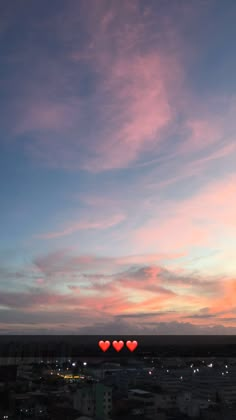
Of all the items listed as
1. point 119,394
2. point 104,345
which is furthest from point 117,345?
point 119,394

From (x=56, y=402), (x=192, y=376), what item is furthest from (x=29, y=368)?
(x=192, y=376)

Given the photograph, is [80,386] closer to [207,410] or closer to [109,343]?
[109,343]

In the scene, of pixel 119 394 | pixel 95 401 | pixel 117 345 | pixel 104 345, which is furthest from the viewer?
pixel 119 394

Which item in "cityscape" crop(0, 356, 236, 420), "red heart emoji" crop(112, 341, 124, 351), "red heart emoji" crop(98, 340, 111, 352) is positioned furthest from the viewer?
"red heart emoji" crop(98, 340, 111, 352)

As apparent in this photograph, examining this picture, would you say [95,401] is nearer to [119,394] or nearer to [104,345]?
[119,394]

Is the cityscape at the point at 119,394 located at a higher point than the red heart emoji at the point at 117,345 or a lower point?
lower

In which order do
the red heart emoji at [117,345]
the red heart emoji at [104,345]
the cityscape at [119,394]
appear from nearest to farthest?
the cityscape at [119,394] < the red heart emoji at [117,345] < the red heart emoji at [104,345]

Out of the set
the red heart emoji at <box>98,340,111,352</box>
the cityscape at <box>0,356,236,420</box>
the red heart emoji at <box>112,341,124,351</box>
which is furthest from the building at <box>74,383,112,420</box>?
the red heart emoji at <box>112,341,124,351</box>

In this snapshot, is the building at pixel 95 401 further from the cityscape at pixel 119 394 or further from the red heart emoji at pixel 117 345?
the red heart emoji at pixel 117 345

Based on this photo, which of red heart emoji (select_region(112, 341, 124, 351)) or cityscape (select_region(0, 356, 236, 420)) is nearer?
cityscape (select_region(0, 356, 236, 420))

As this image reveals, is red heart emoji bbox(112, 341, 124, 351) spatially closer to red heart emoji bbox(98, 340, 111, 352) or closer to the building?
red heart emoji bbox(98, 340, 111, 352)

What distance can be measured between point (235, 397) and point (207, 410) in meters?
0.95

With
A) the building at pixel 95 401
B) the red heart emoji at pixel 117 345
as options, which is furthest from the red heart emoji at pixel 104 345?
the building at pixel 95 401

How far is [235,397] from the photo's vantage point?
26.7 ft
